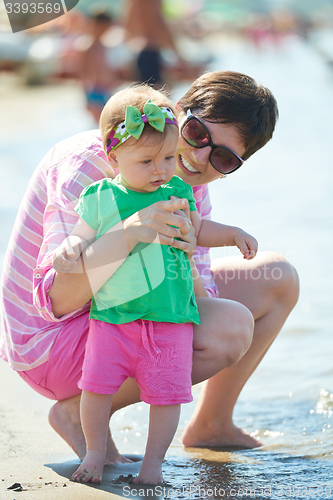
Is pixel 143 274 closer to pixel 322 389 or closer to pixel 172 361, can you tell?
pixel 172 361

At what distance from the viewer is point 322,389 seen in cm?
270

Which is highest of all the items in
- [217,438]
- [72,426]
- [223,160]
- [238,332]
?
[223,160]

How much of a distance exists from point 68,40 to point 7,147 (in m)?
6.88

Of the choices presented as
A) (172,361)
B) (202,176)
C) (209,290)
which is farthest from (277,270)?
(172,361)

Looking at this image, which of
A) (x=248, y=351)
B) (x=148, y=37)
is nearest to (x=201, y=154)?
(x=248, y=351)

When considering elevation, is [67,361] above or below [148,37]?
below

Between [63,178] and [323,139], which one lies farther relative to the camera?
[323,139]

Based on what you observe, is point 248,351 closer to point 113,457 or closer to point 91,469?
point 113,457

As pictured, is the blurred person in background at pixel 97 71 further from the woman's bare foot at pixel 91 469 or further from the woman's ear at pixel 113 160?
the woman's bare foot at pixel 91 469

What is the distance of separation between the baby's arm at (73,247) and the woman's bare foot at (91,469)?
52 centimetres

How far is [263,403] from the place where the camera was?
2699mm

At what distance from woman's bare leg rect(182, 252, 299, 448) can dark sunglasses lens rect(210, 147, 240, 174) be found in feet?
1.48

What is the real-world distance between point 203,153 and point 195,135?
6 centimetres

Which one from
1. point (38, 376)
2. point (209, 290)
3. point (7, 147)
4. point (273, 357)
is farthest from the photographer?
point (7, 147)
